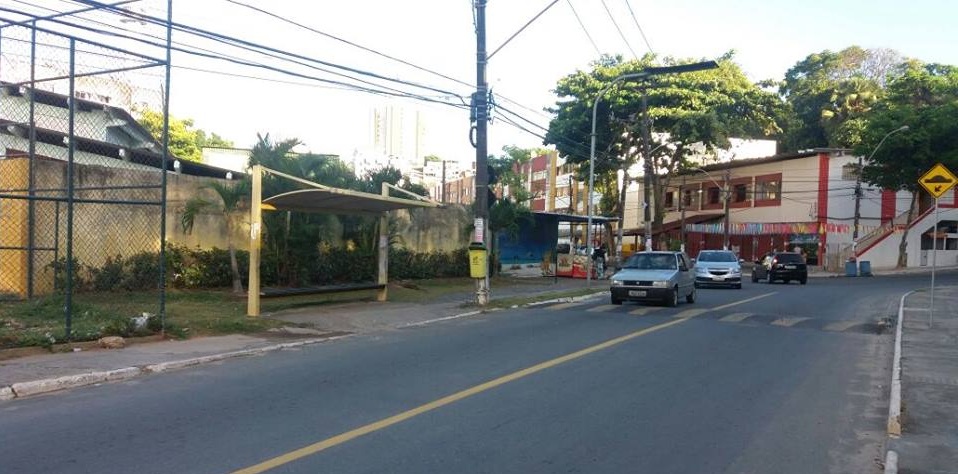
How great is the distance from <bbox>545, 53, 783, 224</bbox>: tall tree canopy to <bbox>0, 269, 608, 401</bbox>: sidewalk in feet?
80.5

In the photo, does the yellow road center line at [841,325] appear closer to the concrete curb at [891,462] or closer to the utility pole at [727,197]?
the concrete curb at [891,462]

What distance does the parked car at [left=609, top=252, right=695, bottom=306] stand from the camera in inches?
734

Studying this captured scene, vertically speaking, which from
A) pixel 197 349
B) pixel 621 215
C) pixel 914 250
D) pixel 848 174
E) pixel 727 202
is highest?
pixel 848 174

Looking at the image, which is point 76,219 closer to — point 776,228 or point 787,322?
point 787,322

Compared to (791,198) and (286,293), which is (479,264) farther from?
(791,198)

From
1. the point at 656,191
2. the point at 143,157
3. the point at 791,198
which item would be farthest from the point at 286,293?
the point at 791,198

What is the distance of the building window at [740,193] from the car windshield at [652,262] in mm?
39290

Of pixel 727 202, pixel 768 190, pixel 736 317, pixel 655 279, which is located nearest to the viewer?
pixel 736 317

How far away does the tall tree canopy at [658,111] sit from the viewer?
4125 centimetres

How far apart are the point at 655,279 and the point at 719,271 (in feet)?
36.9

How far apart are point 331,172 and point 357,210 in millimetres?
2337

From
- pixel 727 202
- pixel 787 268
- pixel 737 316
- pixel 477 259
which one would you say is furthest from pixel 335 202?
pixel 727 202

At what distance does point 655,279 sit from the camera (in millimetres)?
18688

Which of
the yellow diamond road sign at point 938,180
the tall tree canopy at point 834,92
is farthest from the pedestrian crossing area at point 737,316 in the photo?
the tall tree canopy at point 834,92
